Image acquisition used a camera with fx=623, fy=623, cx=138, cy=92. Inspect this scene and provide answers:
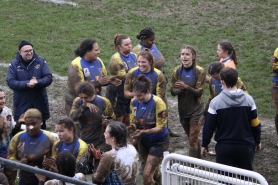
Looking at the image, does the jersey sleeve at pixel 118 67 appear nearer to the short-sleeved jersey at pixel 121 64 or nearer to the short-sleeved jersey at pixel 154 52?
the short-sleeved jersey at pixel 121 64

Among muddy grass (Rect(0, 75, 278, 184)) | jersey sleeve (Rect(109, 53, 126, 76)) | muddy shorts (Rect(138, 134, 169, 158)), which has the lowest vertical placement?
muddy grass (Rect(0, 75, 278, 184))

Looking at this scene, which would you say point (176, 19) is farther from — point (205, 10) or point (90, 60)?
point (90, 60)

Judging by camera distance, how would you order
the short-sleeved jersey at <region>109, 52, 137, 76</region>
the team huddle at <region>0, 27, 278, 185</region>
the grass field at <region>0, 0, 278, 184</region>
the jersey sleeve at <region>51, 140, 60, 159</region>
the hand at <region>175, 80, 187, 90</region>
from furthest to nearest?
the grass field at <region>0, 0, 278, 184</region> → the short-sleeved jersey at <region>109, 52, 137, 76</region> → the hand at <region>175, 80, 187, 90</region> → the jersey sleeve at <region>51, 140, 60, 159</region> → the team huddle at <region>0, 27, 278, 185</region>

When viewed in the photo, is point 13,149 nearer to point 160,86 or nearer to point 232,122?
point 160,86

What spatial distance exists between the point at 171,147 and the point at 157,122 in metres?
2.16

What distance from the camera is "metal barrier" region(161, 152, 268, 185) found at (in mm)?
6238

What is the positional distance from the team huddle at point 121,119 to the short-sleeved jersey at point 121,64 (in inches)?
0.6

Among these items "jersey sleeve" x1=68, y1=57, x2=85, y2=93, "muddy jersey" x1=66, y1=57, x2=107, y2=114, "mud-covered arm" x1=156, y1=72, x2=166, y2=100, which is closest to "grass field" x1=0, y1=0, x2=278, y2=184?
"mud-covered arm" x1=156, y1=72, x2=166, y2=100

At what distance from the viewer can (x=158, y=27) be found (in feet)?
52.2

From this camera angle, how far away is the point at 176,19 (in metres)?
16.5

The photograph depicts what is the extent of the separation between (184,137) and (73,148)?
12.0 feet

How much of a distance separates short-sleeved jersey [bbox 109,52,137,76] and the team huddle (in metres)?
0.02

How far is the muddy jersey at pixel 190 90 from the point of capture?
8873 millimetres

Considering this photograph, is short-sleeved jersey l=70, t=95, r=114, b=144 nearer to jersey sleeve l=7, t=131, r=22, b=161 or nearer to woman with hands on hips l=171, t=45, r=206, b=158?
jersey sleeve l=7, t=131, r=22, b=161
